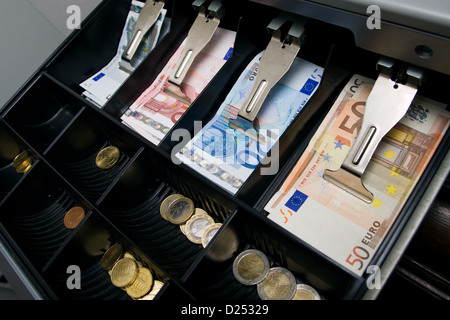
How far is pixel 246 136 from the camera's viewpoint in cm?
117

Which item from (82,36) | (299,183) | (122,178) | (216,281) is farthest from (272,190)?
(82,36)

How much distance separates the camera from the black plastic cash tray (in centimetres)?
96

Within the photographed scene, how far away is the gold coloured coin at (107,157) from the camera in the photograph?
1380mm

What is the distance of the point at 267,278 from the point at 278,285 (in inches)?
1.5

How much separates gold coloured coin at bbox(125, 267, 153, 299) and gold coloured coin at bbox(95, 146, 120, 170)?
0.44 metres

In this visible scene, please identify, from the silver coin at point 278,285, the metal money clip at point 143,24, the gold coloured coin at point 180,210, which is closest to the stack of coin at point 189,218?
the gold coloured coin at point 180,210

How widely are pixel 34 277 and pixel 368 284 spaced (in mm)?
991

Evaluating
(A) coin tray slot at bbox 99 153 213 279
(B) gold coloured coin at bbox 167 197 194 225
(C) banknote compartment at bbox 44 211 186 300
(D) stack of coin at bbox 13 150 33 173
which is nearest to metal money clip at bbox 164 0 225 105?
(A) coin tray slot at bbox 99 153 213 279

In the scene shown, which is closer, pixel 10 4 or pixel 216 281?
pixel 216 281

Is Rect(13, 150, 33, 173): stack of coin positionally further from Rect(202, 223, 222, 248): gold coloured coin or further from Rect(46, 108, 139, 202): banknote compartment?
Rect(202, 223, 222, 248): gold coloured coin

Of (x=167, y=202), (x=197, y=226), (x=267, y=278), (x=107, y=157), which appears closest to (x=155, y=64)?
(x=107, y=157)

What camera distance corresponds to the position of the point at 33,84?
1370 millimetres

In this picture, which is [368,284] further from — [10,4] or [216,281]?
[10,4]
